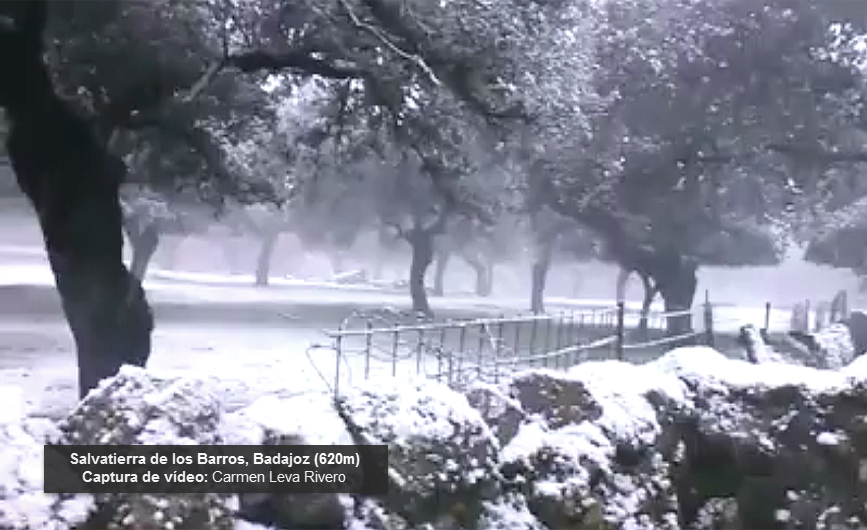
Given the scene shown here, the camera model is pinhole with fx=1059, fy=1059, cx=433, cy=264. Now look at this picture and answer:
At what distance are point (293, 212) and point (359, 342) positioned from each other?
717 cm

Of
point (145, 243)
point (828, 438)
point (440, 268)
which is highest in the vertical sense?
point (145, 243)

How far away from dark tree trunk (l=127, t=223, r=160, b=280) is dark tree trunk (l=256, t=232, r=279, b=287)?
Answer: 3.47m

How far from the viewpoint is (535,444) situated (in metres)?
4.27

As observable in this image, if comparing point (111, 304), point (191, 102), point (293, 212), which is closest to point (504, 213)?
point (293, 212)

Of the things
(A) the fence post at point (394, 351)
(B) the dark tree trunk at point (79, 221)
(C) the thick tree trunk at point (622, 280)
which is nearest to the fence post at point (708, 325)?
(C) the thick tree trunk at point (622, 280)

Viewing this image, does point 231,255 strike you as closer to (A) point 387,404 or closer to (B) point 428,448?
(A) point 387,404

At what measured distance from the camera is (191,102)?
7836 mm

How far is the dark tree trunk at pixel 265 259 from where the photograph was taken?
1291 centimetres

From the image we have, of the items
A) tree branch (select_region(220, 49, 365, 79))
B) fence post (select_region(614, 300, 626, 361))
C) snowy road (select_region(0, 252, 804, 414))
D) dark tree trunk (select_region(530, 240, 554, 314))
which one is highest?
tree branch (select_region(220, 49, 365, 79))

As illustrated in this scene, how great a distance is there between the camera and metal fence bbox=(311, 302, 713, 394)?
18.6 ft

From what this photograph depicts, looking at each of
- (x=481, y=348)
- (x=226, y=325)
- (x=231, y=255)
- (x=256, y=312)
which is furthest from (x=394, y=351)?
(x=256, y=312)

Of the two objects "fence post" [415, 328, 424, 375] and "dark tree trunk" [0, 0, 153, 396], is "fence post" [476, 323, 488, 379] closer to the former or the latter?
"fence post" [415, 328, 424, 375]

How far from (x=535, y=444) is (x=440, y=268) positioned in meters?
13.2

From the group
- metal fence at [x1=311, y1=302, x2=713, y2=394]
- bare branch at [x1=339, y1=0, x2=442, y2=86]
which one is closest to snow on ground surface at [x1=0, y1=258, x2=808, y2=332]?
metal fence at [x1=311, y1=302, x2=713, y2=394]
